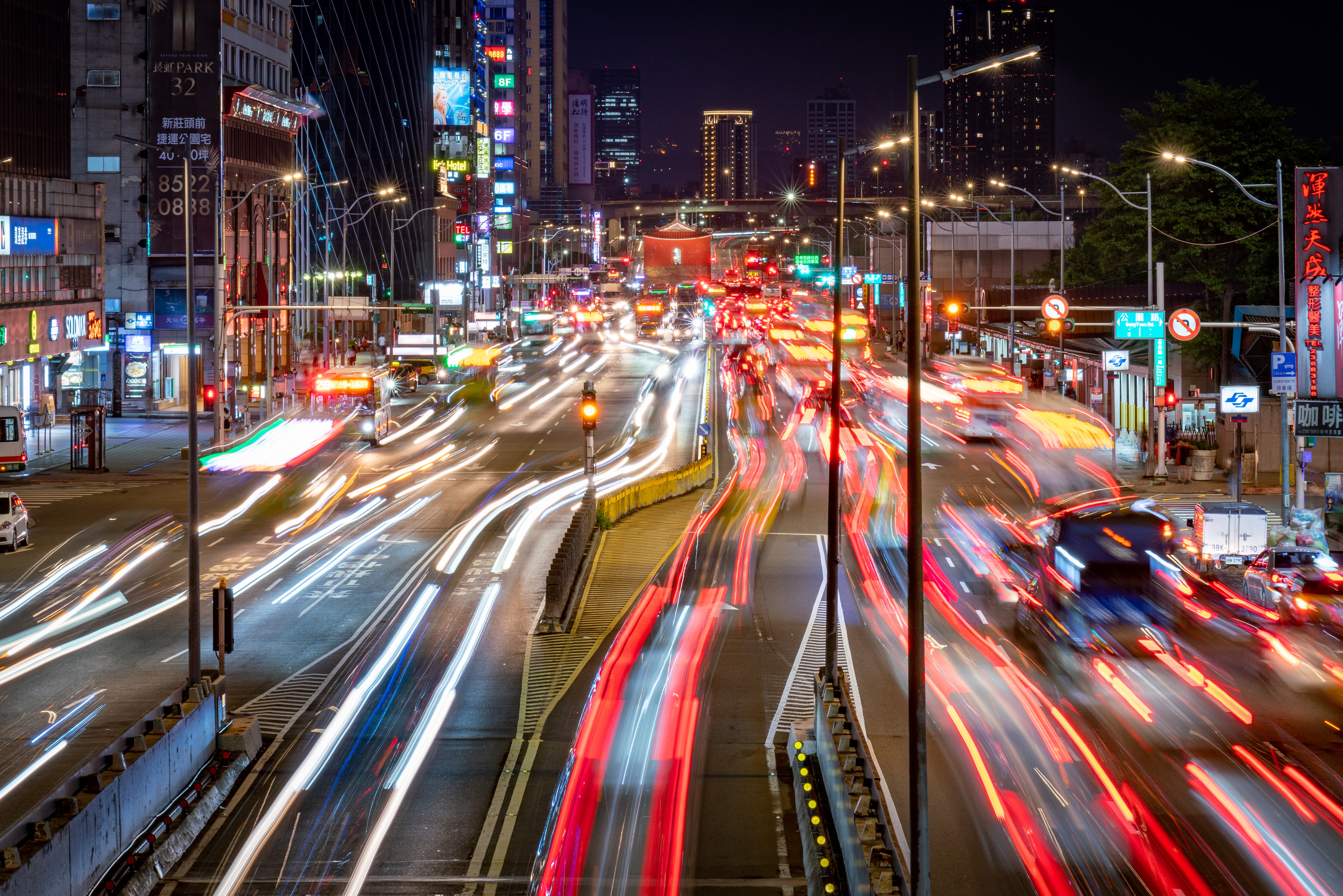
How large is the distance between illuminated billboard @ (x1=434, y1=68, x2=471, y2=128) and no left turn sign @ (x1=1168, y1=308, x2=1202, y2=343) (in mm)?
125494

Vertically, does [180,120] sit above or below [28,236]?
above

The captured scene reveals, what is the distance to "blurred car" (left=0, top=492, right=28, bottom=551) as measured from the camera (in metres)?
34.3

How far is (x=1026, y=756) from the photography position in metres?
19.0

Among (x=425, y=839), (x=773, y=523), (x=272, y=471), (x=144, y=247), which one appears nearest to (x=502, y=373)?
(x=144, y=247)

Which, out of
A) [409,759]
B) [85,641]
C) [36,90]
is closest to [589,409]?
[85,641]

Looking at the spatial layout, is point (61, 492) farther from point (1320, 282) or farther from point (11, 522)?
point (1320, 282)

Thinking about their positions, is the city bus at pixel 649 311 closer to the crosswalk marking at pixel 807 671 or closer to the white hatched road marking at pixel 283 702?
the crosswalk marking at pixel 807 671

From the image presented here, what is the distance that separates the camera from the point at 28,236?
57.7m

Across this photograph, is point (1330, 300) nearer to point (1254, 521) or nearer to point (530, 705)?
point (1254, 521)

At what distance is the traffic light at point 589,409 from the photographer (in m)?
33.8

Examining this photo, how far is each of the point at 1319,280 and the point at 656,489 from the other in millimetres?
19368

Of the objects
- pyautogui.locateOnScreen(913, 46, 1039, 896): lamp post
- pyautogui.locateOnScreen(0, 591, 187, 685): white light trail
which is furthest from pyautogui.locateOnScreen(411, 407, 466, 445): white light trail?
pyautogui.locateOnScreen(913, 46, 1039, 896): lamp post

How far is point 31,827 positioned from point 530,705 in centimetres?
970

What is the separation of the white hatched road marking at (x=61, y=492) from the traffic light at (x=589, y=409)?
18.2 meters
